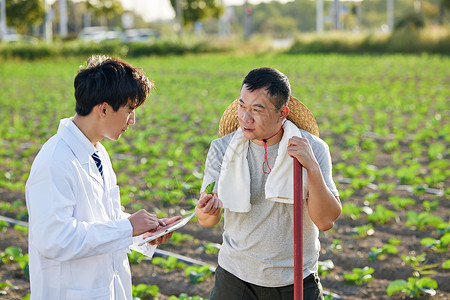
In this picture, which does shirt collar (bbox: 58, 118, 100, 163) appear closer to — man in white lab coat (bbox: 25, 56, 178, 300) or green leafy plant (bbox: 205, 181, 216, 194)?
man in white lab coat (bbox: 25, 56, 178, 300)

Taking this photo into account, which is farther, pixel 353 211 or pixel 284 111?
pixel 353 211

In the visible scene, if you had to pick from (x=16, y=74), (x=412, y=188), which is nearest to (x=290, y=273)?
(x=412, y=188)

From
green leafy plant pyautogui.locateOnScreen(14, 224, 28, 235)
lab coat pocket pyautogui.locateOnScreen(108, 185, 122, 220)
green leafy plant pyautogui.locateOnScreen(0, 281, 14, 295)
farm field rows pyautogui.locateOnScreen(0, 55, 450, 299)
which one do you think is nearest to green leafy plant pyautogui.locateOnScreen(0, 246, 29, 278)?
farm field rows pyautogui.locateOnScreen(0, 55, 450, 299)

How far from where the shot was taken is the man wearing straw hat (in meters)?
2.42

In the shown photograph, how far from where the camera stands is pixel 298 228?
221cm

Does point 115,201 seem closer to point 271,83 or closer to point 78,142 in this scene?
point 78,142

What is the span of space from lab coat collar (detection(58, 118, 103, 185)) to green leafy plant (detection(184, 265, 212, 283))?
7.18 feet

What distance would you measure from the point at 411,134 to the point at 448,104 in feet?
10.2

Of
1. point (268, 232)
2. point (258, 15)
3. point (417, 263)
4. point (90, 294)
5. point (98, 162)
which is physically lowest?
point (417, 263)

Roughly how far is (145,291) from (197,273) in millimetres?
425

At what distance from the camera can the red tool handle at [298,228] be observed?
7.27 ft

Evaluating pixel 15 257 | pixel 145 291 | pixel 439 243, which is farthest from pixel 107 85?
pixel 439 243

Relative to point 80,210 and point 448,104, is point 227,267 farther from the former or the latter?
point 448,104

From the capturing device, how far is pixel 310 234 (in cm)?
259
